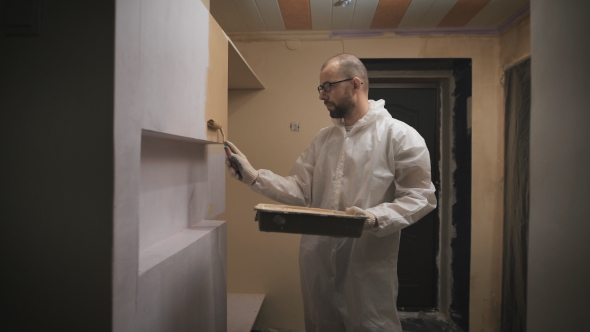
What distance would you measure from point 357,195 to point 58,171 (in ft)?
3.37

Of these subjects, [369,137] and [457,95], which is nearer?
[369,137]

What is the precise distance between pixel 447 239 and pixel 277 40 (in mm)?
1777

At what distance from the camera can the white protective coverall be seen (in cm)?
132

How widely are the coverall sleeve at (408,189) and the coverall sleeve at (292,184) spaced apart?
15.1 inches

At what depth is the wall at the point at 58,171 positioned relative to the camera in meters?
0.60

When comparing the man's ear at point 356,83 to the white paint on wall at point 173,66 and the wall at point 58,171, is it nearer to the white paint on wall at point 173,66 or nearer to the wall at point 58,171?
the white paint on wall at point 173,66

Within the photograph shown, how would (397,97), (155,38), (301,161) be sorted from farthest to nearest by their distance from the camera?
(397,97) < (301,161) < (155,38)

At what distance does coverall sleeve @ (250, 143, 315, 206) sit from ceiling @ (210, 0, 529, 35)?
87 centimetres

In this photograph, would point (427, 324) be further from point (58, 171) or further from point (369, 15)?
point (58, 171)

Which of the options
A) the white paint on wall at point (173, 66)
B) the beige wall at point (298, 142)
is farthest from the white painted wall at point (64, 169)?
the beige wall at point (298, 142)

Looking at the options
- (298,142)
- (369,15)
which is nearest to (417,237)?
(298,142)

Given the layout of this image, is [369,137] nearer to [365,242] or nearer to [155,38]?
[365,242]

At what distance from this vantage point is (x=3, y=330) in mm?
604

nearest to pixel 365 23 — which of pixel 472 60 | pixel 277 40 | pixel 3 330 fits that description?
pixel 277 40
